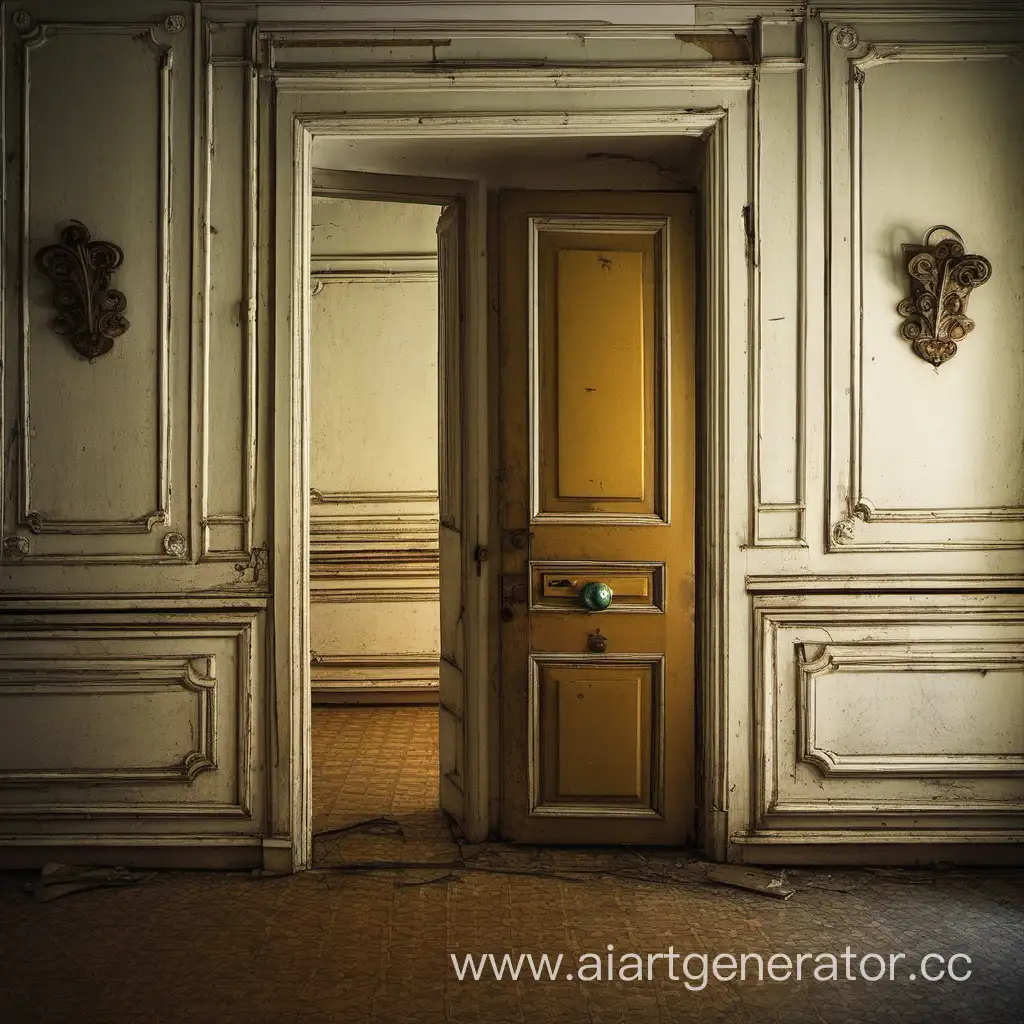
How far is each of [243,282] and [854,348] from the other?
77.5 inches

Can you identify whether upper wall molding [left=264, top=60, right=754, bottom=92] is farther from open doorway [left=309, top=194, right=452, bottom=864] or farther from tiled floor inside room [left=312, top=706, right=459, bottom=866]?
open doorway [left=309, top=194, right=452, bottom=864]

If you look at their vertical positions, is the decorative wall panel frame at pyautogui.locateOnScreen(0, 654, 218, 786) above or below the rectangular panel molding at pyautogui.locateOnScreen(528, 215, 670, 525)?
below

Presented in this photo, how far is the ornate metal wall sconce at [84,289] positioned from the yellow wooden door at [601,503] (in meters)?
1.26

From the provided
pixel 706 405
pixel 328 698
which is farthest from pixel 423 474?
pixel 706 405

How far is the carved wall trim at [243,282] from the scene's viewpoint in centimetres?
338

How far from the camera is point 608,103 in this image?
3408mm

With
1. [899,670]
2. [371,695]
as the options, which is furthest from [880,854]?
[371,695]

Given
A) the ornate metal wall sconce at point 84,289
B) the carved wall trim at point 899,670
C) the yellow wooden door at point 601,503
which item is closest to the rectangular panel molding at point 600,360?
the yellow wooden door at point 601,503

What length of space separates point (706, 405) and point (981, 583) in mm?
1053

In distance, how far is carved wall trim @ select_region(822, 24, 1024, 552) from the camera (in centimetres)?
342

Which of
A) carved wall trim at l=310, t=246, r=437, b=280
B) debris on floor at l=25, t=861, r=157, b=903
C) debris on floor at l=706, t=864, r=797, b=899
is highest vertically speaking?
carved wall trim at l=310, t=246, r=437, b=280

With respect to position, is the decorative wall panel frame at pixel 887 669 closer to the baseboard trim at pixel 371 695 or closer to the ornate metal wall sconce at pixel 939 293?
the ornate metal wall sconce at pixel 939 293

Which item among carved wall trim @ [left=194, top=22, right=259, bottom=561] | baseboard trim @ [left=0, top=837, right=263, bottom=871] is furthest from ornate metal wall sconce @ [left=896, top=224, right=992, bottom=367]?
baseboard trim @ [left=0, top=837, right=263, bottom=871]

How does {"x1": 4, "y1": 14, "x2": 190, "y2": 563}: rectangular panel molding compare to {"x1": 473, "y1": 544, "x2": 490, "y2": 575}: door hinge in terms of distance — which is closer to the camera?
{"x1": 4, "y1": 14, "x2": 190, "y2": 563}: rectangular panel molding
